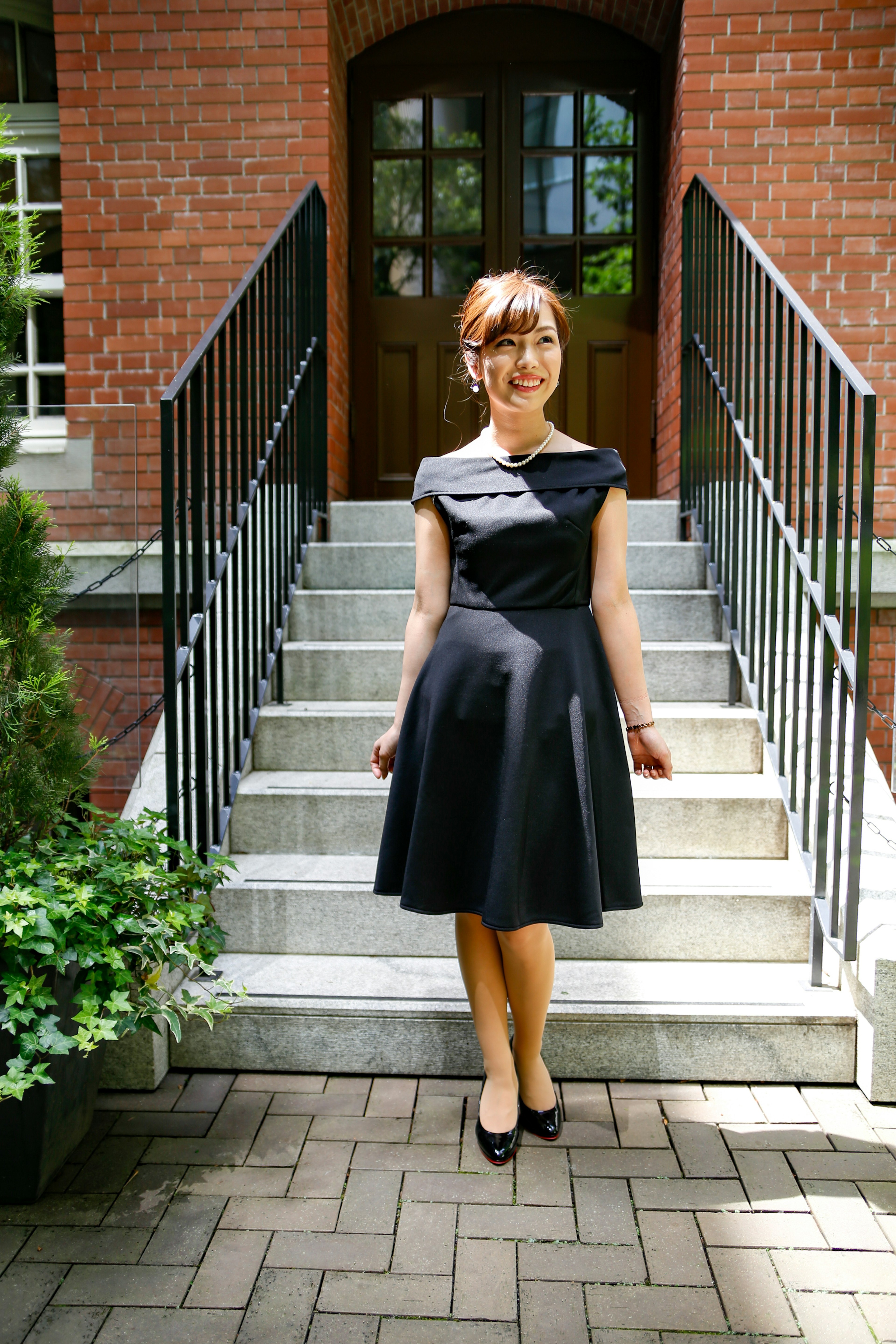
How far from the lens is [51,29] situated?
491cm

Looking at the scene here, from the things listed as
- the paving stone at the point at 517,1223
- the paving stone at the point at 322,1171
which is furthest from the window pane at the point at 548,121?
the paving stone at the point at 517,1223

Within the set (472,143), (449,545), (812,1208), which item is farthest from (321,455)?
(812,1208)

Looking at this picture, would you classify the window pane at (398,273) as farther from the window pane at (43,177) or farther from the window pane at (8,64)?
the window pane at (8,64)

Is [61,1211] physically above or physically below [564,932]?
below

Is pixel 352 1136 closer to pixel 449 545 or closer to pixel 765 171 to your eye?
pixel 449 545

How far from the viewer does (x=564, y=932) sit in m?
2.53

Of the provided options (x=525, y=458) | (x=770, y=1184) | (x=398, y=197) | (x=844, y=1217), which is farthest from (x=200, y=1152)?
(x=398, y=197)

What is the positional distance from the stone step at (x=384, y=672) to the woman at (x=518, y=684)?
131cm

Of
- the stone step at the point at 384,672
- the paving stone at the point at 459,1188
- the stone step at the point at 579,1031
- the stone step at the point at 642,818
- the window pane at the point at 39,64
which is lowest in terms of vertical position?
the paving stone at the point at 459,1188

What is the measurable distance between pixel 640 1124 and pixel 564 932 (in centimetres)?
52

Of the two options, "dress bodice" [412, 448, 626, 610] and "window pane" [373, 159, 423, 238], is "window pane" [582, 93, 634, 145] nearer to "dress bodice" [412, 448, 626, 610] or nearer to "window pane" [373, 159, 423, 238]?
"window pane" [373, 159, 423, 238]

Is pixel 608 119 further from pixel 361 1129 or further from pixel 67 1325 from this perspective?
pixel 67 1325

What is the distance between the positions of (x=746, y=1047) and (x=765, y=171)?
11.9 ft

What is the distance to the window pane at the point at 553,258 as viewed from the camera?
Result: 488 cm
